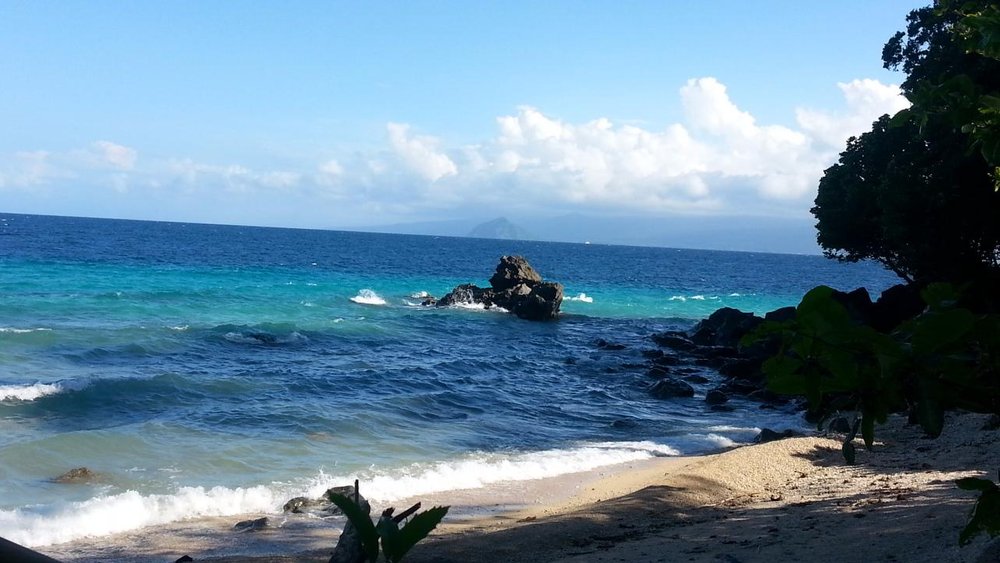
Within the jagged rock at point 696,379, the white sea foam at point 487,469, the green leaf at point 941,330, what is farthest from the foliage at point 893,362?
the jagged rock at point 696,379

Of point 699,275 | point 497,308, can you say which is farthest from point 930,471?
point 699,275

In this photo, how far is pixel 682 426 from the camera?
19.0 m

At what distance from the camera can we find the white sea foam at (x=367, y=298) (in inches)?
1754

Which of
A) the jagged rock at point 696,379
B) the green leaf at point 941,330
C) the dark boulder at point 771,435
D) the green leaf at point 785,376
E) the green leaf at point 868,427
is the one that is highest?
the green leaf at point 941,330

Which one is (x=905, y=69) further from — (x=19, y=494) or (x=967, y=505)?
(x=19, y=494)

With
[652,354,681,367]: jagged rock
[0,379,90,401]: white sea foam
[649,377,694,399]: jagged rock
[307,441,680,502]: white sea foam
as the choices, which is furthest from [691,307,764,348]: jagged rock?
[0,379,90,401]: white sea foam

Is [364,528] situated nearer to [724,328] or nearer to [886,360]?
[886,360]

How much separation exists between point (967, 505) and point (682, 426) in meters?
11.3

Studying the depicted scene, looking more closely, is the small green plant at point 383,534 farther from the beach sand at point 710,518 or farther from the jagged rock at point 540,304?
the jagged rock at point 540,304

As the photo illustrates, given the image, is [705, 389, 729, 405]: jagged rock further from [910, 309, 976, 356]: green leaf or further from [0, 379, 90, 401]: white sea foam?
[910, 309, 976, 356]: green leaf

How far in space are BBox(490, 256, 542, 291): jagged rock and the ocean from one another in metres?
3.29

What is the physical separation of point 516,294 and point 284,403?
89.1 ft

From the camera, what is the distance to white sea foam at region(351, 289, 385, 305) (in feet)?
146

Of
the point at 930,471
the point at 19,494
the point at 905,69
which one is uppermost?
the point at 905,69
